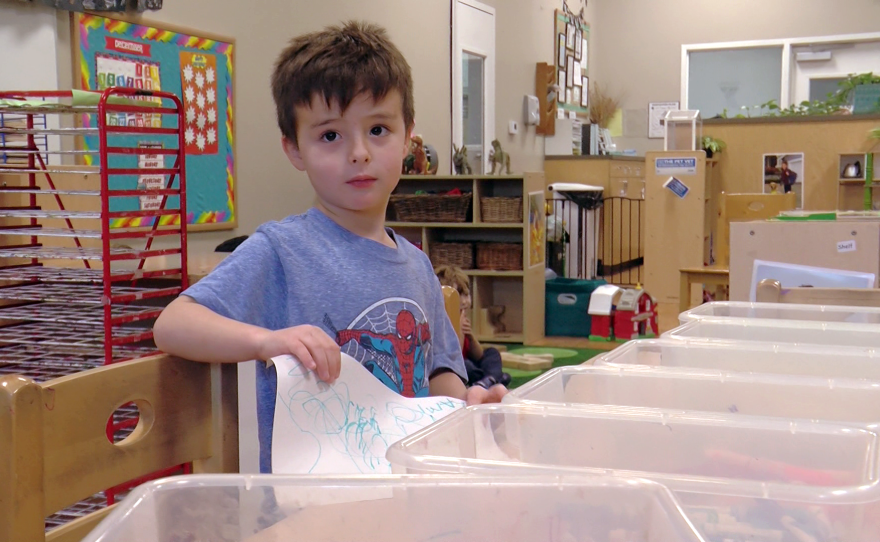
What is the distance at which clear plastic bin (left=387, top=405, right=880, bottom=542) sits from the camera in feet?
1.74

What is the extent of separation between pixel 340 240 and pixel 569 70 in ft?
26.5


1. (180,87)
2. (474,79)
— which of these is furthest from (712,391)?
(474,79)

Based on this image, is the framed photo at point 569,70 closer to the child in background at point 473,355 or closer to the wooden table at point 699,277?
the wooden table at point 699,277

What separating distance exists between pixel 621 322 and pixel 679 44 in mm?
5563

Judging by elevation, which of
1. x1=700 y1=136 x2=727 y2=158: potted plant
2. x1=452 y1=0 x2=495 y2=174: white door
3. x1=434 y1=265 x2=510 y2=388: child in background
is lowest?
x1=434 y1=265 x2=510 y2=388: child in background

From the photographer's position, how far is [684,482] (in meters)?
0.54

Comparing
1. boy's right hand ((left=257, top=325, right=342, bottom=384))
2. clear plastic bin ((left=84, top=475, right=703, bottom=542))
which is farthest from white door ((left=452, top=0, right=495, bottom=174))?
clear plastic bin ((left=84, top=475, right=703, bottom=542))

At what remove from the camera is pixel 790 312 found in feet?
4.73

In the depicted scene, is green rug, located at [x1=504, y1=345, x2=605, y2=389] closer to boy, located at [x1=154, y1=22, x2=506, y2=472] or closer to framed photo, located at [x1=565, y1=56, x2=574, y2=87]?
boy, located at [x1=154, y1=22, x2=506, y2=472]

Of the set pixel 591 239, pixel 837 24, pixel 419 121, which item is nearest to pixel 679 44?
pixel 837 24

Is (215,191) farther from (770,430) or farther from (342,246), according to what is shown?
(770,430)

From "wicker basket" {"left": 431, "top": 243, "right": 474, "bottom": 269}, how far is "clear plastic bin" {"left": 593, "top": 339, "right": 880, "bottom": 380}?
4.00m

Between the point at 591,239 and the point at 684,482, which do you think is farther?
the point at 591,239

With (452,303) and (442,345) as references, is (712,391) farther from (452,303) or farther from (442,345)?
(452,303)
